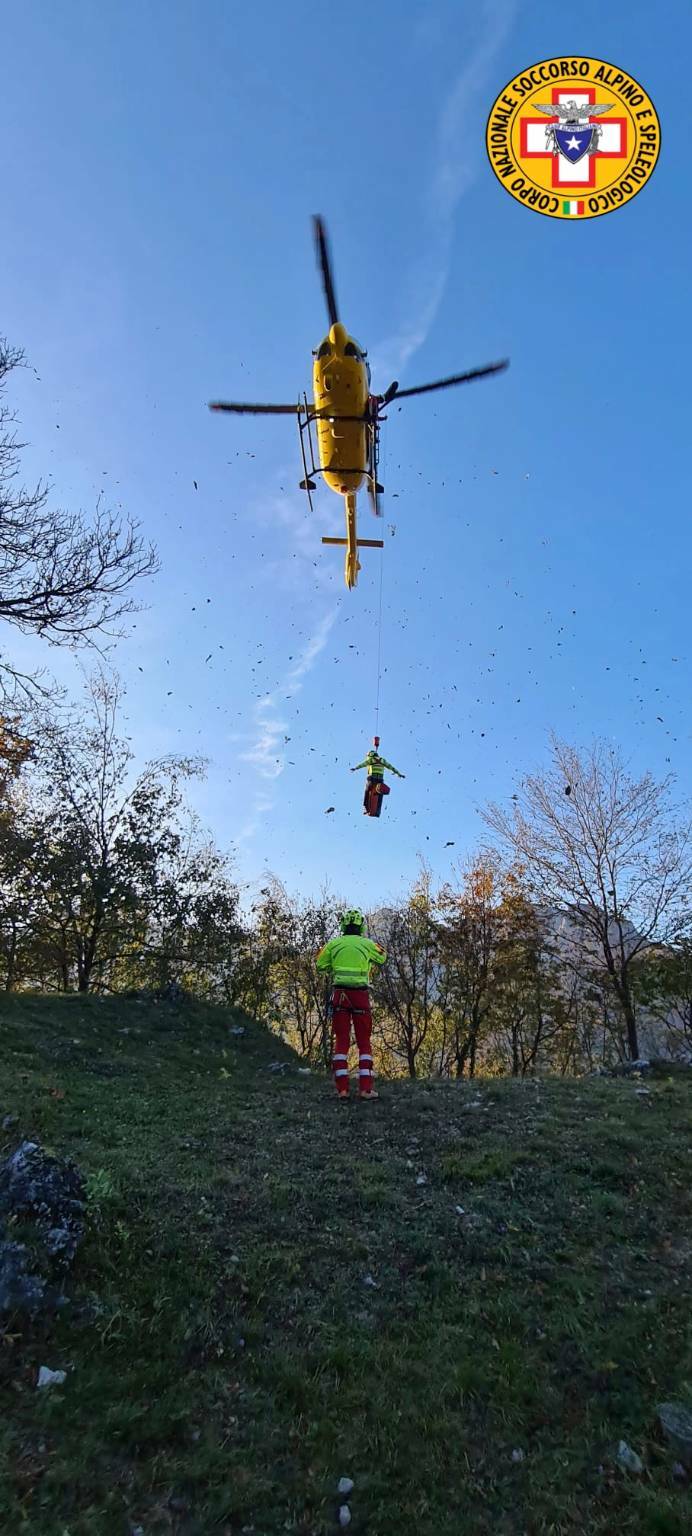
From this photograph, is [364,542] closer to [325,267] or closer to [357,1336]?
[325,267]

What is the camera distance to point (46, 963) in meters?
22.1

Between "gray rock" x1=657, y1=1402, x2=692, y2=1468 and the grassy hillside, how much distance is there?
14cm

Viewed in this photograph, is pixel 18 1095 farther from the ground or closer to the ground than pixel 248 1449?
farther from the ground

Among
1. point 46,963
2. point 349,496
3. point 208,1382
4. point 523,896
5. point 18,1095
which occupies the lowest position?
point 208,1382

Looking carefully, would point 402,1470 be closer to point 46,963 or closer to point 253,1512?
point 253,1512

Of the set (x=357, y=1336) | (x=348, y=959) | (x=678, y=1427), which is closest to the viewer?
(x=678, y=1427)

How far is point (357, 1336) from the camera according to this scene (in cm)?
471

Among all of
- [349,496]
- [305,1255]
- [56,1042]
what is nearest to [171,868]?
[56,1042]

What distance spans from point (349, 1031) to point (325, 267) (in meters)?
11.4

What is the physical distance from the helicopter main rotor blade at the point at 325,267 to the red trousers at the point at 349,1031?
1088 centimetres

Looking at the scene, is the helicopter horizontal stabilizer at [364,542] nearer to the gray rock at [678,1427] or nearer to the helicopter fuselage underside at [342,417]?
the helicopter fuselage underside at [342,417]

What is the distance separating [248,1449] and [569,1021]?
26.0m

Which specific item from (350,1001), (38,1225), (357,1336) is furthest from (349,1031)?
(38,1225)

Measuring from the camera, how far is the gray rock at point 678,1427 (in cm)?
382
